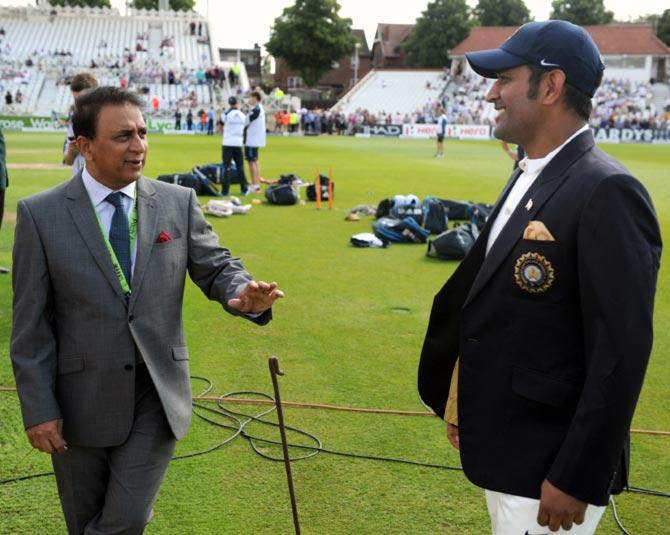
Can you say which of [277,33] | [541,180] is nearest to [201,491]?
[541,180]

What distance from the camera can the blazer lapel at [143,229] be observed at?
300 centimetres

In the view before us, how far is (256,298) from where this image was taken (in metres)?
3.01

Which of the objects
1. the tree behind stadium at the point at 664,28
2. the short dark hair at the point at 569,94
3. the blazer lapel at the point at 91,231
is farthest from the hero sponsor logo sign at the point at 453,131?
the short dark hair at the point at 569,94

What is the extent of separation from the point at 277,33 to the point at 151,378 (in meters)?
84.5

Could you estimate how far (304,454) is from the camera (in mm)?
4836

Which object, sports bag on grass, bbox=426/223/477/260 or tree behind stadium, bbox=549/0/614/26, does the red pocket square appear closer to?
sports bag on grass, bbox=426/223/477/260

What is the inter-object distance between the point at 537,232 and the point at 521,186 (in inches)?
14.8

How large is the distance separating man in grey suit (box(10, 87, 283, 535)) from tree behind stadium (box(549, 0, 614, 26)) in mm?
95948

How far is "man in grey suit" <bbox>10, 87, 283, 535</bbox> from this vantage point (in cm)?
292

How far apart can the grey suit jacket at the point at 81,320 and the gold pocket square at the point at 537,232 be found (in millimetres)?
1214

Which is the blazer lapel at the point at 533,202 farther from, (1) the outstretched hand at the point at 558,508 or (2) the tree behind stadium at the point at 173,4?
(2) the tree behind stadium at the point at 173,4

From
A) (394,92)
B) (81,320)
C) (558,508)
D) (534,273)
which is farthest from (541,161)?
(394,92)

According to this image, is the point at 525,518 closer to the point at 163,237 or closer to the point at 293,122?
the point at 163,237

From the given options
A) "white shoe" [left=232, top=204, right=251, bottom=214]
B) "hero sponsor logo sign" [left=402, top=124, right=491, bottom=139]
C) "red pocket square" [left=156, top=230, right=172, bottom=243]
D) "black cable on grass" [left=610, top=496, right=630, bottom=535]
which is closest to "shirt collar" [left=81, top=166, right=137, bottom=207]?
"red pocket square" [left=156, top=230, right=172, bottom=243]
